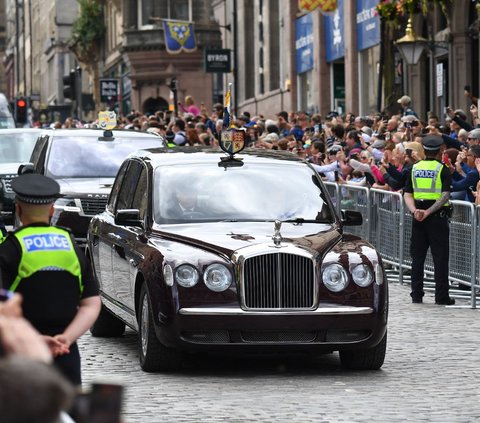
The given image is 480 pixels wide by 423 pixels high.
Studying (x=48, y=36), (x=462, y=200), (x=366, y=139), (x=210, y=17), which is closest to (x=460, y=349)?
(x=462, y=200)

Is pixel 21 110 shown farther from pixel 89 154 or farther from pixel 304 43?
pixel 89 154

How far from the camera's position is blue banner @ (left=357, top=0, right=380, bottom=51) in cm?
3816

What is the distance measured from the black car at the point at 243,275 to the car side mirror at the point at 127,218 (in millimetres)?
10

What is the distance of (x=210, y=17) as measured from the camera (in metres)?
76.6

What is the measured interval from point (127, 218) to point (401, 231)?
7611mm

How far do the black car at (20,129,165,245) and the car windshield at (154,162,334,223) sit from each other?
7.26m

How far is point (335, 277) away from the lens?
1071cm

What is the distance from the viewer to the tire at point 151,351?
10.8 metres

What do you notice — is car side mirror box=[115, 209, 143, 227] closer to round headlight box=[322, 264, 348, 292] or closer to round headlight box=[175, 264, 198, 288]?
round headlight box=[175, 264, 198, 288]

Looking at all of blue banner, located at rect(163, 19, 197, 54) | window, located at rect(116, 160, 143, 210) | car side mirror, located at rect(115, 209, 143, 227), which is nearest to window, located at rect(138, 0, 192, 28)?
blue banner, located at rect(163, 19, 197, 54)

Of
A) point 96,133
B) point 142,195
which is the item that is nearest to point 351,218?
point 142,195

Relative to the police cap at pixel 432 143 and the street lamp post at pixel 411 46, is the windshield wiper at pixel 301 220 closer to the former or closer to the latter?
the police cap at pixel 432 143

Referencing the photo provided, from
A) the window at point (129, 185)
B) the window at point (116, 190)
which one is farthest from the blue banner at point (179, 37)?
the window at point (129, 185)

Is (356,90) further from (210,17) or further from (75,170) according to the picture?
(210,17)
